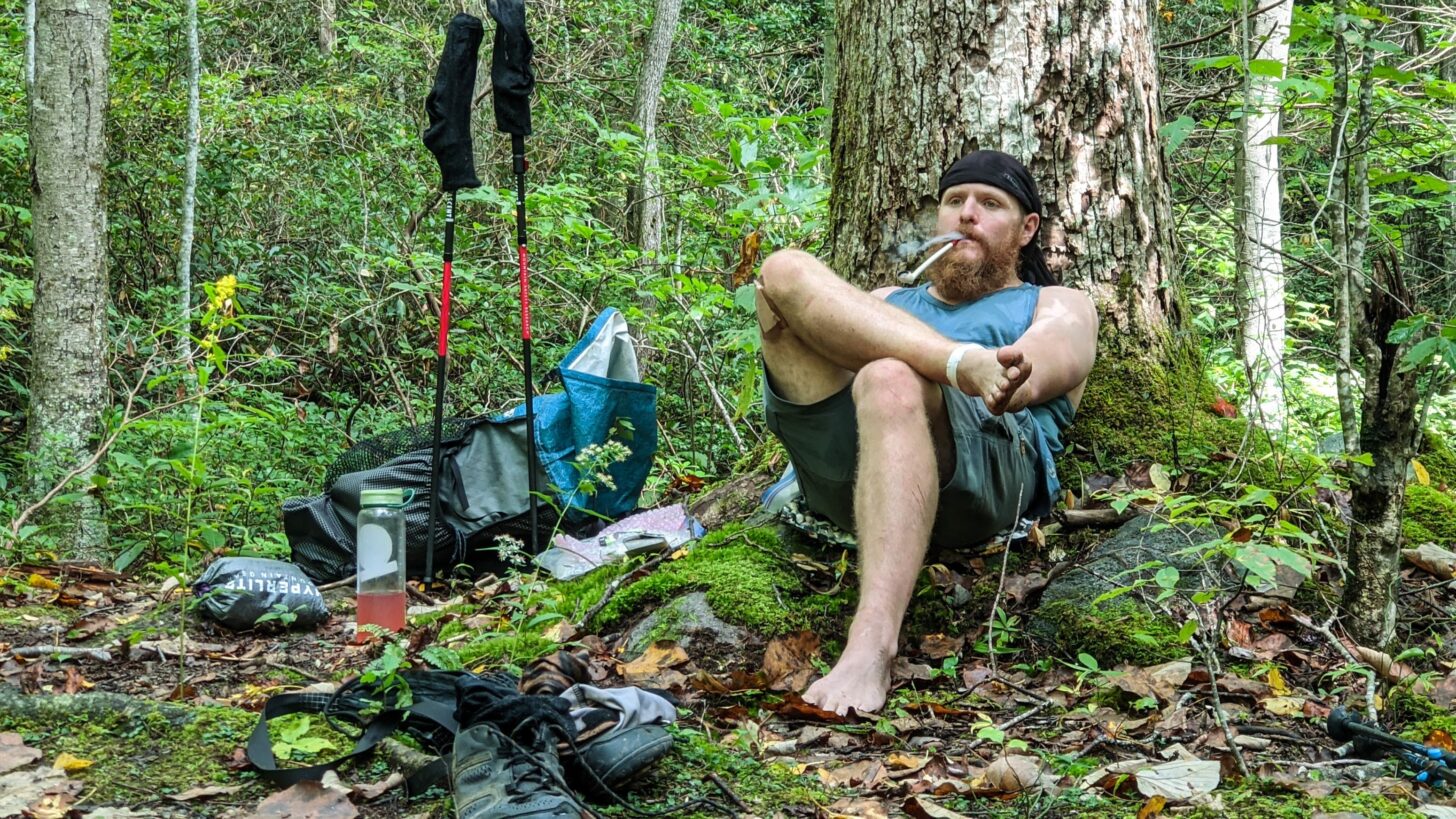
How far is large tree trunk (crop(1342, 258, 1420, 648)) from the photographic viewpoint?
246 centimetres

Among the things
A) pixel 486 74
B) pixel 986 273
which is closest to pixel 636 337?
pixel 486 74

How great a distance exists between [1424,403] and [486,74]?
945cm

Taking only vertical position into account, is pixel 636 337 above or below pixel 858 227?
below

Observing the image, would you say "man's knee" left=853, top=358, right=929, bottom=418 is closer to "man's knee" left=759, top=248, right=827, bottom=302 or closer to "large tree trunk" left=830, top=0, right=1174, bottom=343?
"man's knee" left=759, top=248, right=827, bottom=302

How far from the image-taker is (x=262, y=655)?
10.6 ft

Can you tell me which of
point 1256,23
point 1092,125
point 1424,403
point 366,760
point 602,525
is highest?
point 1256,23

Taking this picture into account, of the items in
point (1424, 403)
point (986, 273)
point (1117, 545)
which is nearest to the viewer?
point (1424, 403)

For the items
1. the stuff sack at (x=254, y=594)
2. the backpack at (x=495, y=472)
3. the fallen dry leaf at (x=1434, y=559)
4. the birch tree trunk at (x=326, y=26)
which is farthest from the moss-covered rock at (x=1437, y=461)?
the birch tree trunk at (x=326, y=26)

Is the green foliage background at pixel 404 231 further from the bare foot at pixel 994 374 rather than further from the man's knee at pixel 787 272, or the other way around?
the bare foot at pixel 994 374

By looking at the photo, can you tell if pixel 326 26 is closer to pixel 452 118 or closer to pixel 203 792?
pixel 452 118

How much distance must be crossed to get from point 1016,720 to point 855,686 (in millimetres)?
365

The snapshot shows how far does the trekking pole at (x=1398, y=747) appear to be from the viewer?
6.38 ft

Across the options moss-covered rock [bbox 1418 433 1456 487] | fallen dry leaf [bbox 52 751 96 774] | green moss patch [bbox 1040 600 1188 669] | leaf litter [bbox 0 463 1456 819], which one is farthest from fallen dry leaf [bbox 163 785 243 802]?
moss-covered rock [bbox 1418 433 1456 487]

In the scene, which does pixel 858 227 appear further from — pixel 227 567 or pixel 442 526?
pixel 227 567
